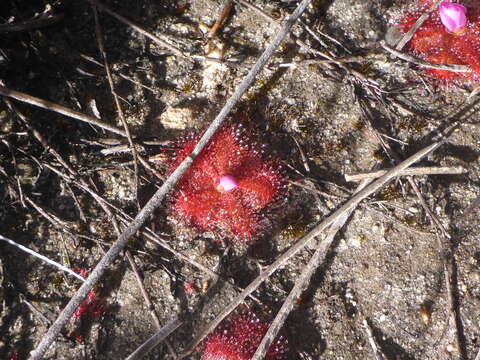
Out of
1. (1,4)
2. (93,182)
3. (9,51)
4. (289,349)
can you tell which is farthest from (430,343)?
(1,4)

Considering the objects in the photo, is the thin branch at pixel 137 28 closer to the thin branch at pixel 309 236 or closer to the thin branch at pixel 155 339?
the thin branch at pixel 309 236

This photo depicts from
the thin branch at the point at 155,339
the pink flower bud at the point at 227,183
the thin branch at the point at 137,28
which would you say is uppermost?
the thin branch at the point at 137,28

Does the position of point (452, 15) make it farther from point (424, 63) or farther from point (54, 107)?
point (54, 107)

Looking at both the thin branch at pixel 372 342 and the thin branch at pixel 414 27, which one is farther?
the thin branch at pixel 414 27

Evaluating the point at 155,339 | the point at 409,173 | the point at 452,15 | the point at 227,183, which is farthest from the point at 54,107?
the point at 452,15

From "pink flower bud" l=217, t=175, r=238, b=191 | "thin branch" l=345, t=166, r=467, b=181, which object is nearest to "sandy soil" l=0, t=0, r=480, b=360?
"thin branch" l=345, t=166, r=467, b=181

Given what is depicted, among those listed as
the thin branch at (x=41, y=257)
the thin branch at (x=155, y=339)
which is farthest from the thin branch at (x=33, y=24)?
the thin branch at (x=155, y=339)
